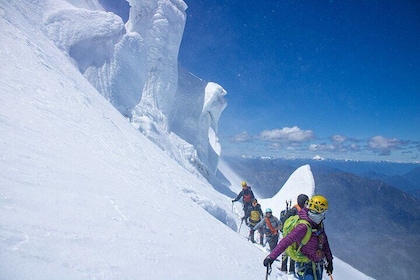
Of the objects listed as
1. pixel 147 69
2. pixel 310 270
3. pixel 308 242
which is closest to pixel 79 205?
pixel 308 242

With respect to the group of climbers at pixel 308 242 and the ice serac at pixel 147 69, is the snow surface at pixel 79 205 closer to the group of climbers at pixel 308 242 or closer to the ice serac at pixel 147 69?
the group of climbers at pixel 308 242

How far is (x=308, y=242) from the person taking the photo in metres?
3.95

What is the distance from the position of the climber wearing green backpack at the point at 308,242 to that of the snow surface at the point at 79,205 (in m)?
1.41

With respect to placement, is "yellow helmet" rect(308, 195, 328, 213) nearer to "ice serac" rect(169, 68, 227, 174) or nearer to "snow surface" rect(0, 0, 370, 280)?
"snow surface" rect(0, 0, 370, 280)

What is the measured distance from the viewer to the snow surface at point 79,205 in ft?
8.81

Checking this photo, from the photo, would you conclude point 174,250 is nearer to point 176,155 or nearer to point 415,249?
point 176,155

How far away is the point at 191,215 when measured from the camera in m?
6.85

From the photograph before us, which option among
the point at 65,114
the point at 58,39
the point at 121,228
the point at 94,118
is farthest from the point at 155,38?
the point at 121,228

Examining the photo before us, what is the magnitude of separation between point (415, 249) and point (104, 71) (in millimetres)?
159440

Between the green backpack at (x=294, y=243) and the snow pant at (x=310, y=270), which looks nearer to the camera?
the green backpack at (x=294, y=243)

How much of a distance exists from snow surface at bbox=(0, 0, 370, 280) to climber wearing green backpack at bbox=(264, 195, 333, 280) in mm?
1408

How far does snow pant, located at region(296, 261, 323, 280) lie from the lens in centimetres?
404

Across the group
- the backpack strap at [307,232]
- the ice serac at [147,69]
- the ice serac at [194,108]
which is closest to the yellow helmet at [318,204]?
the backpack strap at [307,232]

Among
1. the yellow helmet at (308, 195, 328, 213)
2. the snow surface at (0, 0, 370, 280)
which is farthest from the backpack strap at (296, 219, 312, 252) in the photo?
the snow surface at (0, 0, 370, 280)
